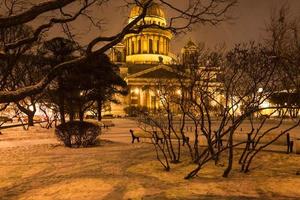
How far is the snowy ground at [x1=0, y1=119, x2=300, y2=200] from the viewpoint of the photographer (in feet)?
25.8

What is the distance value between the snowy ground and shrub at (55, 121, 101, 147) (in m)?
3.37

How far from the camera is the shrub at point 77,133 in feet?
A: 54.2

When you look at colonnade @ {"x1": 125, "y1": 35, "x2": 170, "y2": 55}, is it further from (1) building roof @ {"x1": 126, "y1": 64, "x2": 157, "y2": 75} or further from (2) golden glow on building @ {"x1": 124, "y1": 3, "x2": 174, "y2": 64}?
(1) building roof @ {"x1": 126, "y1": 64, "x2": 157, "y2": 75}

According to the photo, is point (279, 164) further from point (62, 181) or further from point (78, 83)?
point (78, 83)

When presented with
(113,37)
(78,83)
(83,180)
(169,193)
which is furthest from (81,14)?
(78,83)

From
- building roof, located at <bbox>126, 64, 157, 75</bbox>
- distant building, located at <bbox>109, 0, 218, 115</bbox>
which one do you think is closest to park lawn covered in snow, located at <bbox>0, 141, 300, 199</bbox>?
distant building, located at <bbox>109, 0, 218, 115</bbox>

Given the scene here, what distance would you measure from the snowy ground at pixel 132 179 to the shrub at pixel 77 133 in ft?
11.1

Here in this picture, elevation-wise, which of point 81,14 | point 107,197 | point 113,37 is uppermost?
point 81,14

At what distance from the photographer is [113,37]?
7715 mm

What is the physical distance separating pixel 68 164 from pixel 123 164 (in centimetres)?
175

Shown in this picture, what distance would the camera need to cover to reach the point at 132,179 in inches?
366

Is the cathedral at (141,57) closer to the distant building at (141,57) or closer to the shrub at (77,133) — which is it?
the distant building at (141,57)

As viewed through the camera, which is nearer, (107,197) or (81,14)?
(107,197)

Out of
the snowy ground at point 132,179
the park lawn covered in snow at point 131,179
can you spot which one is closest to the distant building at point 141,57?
the snowy ground at point 132,179
